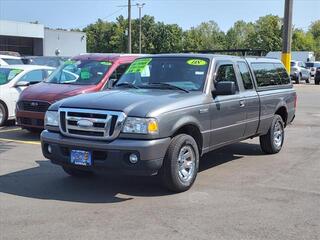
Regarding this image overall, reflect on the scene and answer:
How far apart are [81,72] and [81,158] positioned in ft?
19.0

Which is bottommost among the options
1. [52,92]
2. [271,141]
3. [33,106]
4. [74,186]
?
[74,186]

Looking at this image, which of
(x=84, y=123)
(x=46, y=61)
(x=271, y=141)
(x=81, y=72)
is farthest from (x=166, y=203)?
(x=46, y=61)

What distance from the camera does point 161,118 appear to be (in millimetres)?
6320

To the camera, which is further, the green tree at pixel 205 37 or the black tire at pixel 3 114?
the green tree at pixel 205 37

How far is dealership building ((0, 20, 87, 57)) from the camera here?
53.9m

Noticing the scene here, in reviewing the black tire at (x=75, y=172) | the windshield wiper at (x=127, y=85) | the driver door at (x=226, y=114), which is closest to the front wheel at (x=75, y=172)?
the black tire at (x=75, y=172)

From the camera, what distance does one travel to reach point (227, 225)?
539 cm

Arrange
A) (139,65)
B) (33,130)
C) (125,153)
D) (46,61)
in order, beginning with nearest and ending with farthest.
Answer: (125,153) → (139,65) → (33,130) → (46,61)

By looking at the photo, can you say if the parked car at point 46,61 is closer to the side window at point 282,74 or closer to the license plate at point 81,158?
the side window at point 282,74

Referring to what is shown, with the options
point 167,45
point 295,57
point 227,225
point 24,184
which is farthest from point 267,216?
point 167,45

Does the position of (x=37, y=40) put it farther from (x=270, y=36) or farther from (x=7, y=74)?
(x=7, y=74)

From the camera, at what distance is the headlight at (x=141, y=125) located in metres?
6.20

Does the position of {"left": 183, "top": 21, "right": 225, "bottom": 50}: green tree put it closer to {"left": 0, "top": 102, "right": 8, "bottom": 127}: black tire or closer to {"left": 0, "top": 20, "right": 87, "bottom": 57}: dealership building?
{"left": 0, "top": 20, "right": 87, "bottom": 57}: dealership building

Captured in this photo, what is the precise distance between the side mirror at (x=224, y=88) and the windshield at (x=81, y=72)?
4669 mm
